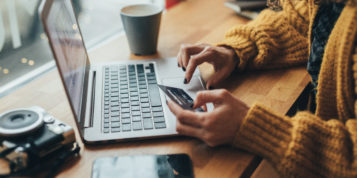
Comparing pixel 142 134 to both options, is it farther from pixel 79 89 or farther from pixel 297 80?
pixel 297 80

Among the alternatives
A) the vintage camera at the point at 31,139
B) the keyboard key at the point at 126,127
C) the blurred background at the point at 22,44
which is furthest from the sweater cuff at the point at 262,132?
the blurred background at the point at 22,44

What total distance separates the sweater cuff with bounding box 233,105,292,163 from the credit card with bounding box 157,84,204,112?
123 mm

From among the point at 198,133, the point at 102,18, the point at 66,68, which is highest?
the point at 66,68

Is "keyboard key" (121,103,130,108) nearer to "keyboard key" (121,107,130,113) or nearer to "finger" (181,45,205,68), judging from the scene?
"keyboard key" (121,107,130,113)

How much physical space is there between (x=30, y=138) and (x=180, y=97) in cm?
31

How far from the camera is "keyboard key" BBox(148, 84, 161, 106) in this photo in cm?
71

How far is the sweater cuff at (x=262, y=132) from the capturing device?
577 mm

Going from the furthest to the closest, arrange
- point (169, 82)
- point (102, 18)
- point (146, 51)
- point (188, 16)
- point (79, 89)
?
1. point (102, 18)
2. point (188, 16)
3. point (146, 51)
4. point (169, 82)
5. point (79, 89)

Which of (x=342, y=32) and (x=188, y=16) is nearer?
(x=342, y=32)

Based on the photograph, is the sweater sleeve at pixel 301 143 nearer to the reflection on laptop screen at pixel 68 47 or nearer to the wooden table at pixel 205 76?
the wooden table at pixel 205 76

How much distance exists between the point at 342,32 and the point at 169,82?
16.4 inches

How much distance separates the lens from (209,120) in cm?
60

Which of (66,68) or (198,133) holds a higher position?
(66,68)

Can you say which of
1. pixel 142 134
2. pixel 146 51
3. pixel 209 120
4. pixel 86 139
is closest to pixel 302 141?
pixel 209 120
